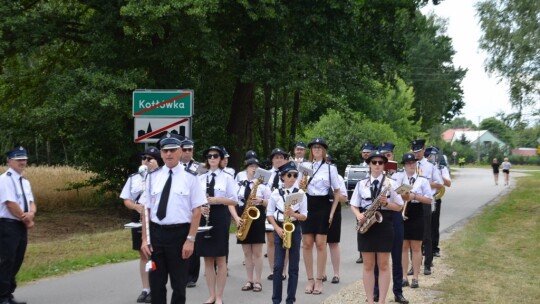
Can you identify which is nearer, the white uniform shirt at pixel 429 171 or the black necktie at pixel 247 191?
the black necktie at pixel 247 191

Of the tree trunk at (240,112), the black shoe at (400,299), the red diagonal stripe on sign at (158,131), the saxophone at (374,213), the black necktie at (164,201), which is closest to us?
the black necktie at (164,201)

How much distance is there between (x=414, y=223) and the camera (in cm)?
1125

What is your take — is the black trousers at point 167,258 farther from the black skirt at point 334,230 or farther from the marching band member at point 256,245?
the black skirt at point 334,230

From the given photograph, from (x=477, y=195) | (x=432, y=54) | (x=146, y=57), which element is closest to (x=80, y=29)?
(x=146, y=57)

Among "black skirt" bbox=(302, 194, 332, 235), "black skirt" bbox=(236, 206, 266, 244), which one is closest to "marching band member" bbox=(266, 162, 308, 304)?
"black skirt" bbox=(302, 194, 332, 235)

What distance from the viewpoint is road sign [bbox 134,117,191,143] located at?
40.5 ft

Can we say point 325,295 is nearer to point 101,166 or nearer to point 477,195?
point 101,166

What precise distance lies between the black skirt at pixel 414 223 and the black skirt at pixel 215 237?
9.84ft

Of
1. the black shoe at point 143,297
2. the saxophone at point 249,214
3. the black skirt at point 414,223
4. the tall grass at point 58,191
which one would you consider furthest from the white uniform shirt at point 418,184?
the tall grass at point 58,191

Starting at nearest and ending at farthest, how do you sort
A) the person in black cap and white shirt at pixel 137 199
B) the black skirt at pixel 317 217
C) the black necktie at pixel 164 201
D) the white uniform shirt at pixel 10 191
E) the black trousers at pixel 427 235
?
the black necktie at pixel 164 201 < the white uniform shirt at pixel 10 191 < the person in black cap and white shirt at pixel 137 199 < the black skirt at pixel 317 217 < the black trousers at pixel 427 235

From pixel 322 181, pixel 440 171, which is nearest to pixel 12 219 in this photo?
pixel 322 181

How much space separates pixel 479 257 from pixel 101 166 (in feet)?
43.0

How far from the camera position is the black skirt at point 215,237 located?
9.51 meters

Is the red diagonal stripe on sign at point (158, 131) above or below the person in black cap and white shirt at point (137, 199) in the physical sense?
above
